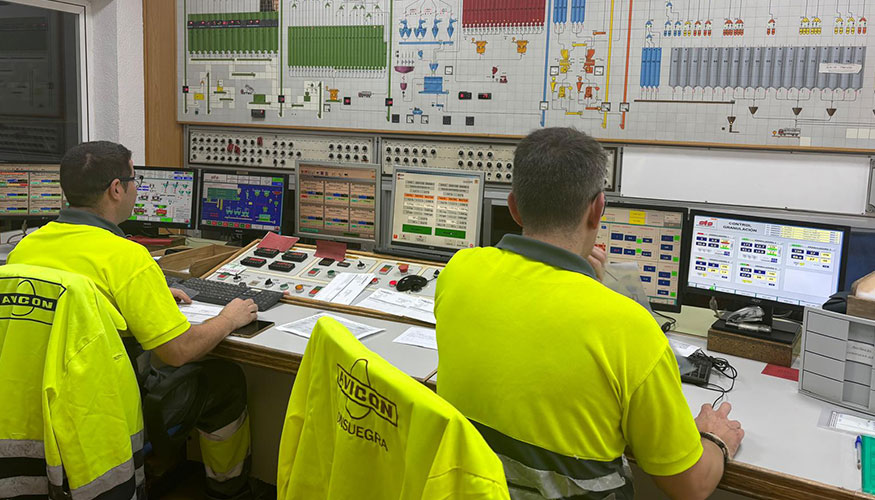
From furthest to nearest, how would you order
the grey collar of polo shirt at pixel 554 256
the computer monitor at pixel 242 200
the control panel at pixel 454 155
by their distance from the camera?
the control panel at pixel 454 155 → the computer monitor at pixel 242 200 → the grey collar of polo shirt at pixel 554 256

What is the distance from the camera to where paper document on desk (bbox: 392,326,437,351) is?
2.15 meters

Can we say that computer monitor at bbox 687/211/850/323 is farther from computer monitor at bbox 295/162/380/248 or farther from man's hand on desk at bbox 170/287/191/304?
man's hand on desk at bbox 170/287/191/304

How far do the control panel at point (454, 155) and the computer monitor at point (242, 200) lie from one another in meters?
0.96

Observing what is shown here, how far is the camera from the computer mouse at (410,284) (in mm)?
2660

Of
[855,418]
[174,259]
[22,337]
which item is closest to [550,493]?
[855,418]

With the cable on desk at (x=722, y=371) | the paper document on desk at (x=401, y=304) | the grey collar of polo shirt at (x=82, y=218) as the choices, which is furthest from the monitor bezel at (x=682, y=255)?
the grey collar of polo shirt at (x=82, y=218)

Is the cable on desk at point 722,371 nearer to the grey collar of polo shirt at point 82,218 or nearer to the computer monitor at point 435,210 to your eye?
the computer monitor at point 435,210

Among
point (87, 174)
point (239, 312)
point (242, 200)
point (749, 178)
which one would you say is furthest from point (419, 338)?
point (749, 178)

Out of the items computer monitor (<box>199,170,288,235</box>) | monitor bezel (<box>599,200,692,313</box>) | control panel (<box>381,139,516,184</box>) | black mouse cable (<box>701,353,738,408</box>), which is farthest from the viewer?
control panel (<box>381,139,516,184</box>)

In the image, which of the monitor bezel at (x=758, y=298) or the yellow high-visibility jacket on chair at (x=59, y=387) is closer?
the yellow high-visibility jacket on chair at (x=59, y=387)

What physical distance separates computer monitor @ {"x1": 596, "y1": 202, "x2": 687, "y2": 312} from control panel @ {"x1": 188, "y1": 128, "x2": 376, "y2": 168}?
2.17 meters

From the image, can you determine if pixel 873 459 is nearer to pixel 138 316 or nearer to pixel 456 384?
pixel 456 384

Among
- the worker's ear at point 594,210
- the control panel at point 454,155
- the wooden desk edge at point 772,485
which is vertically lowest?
the wooden desk edge at point 772,485

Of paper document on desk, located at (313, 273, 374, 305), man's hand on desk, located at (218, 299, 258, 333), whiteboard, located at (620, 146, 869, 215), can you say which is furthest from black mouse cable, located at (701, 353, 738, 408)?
whiteboard, located at (620, 146, 869, 215)
